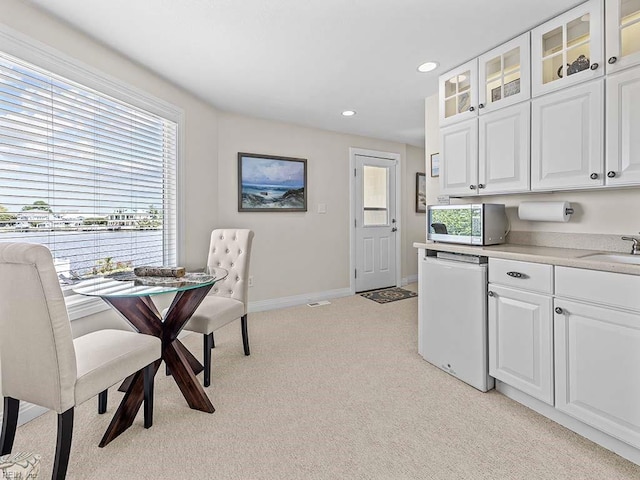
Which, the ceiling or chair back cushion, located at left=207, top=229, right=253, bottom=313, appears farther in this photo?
chair back cushion, located at left=207, top=229, right=253, bottom=313

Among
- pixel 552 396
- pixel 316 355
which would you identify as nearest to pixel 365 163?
pixel 316 355

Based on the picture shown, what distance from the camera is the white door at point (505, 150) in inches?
83.5

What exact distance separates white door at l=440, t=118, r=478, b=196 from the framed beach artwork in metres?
1.99

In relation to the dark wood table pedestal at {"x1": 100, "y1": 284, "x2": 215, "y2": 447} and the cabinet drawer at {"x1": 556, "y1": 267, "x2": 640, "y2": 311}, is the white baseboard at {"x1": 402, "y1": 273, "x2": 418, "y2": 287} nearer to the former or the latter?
the cabinet drawer at {"x1": 556, "y1": 267, "x2": 640, "y2": 311}

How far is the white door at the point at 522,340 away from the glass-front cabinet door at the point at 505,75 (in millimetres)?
1285

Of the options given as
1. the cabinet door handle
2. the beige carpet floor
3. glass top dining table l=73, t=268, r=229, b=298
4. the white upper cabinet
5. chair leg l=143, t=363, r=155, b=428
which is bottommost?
the beige carpet floor

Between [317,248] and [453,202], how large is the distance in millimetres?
2009

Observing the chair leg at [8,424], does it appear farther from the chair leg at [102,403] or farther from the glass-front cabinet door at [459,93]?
the glass-front cabinet door at [459,93]

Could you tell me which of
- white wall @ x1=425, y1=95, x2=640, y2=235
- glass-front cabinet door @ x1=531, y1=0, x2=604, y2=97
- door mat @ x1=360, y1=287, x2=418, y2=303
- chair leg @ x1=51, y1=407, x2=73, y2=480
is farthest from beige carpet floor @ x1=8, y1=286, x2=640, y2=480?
glass-front cabinet door @ x1=531, y1=0, x2=604, y2=97

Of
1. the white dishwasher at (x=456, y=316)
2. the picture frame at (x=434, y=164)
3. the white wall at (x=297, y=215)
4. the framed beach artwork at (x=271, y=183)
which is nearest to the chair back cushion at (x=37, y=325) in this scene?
the white dishwasher at (x=456, y=316)

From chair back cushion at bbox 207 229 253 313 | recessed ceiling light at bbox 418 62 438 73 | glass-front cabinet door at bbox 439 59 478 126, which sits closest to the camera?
glass-front cabinet door at bbox 439 59 478 126

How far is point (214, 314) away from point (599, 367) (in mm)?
2218

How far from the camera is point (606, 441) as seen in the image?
1572mm

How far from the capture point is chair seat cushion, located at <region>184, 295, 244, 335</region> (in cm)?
221
